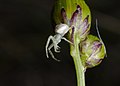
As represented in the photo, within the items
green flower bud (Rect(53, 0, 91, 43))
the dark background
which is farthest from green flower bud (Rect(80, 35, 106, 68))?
the dark background

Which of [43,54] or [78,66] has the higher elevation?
[43,54]

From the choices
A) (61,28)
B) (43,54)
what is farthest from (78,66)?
(43,54)

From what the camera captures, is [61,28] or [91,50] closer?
[61,28]

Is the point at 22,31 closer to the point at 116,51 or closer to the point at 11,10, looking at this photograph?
the point at 11,10

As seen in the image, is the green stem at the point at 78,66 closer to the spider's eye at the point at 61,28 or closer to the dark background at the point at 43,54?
the spider's eye at the point at 61,28

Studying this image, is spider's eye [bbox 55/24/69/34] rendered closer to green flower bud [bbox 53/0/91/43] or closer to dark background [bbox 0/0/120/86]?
green flower bud [bbox 53/0/91/43]

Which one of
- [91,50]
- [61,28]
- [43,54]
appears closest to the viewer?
[61,28]

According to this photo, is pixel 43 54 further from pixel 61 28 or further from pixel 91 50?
pixel 61 28

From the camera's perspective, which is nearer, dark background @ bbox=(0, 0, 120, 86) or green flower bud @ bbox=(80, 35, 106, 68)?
green flower bud @ bbox=(80, 35, 106, 68)
